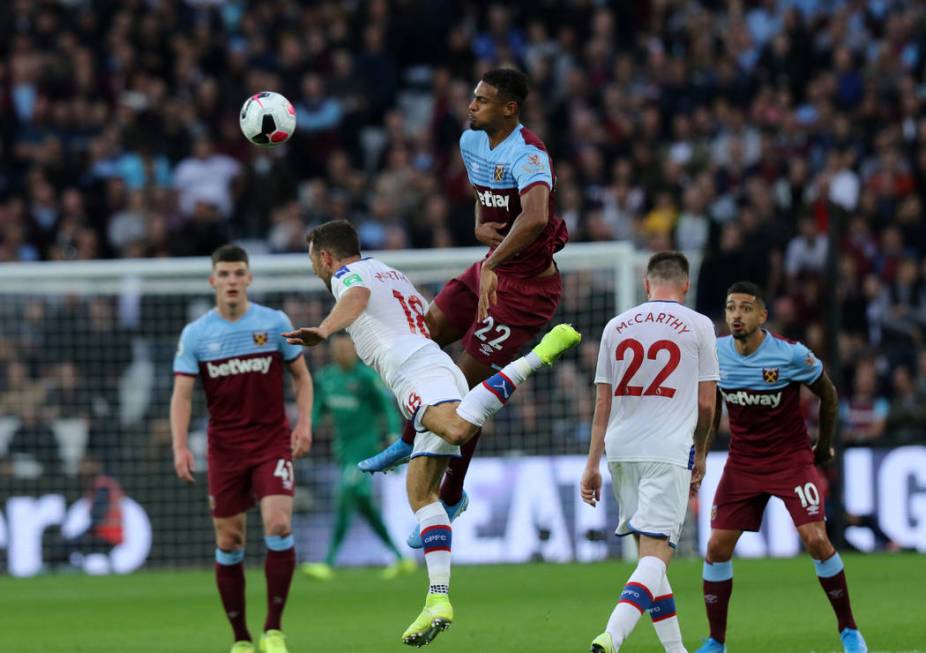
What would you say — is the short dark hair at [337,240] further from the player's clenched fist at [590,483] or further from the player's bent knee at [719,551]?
the player's bent knee at [719,551]

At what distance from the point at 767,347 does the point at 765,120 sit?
11.1 metres

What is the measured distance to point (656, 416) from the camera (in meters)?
8.80

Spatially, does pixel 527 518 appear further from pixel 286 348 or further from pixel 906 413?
pixel 286 348

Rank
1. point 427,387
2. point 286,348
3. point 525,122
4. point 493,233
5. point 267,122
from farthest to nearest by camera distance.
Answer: point 525,122 → point 286,348 → point 267,122 → point 493,233 → point 427,387

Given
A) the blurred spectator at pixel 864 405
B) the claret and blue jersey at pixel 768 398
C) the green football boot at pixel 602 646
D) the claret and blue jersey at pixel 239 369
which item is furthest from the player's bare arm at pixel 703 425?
the blurred spectator at pixel 864 405

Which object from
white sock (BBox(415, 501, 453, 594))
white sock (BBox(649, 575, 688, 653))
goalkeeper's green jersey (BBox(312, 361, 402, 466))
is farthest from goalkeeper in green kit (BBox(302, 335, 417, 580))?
white sock (BBox(649, 575, 688, 653))

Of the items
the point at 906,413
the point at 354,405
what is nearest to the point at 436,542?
the point at 354,405

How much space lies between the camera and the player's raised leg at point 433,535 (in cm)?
850

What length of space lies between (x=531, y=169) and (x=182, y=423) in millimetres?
3215

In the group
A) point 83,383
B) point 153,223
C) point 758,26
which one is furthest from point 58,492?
point 758,26

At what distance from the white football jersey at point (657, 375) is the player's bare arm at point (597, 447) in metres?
0.06

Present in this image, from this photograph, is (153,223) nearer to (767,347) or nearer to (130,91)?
(130,91)

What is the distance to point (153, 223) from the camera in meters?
20.4

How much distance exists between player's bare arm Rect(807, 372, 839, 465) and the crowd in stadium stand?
7722 millimetres
